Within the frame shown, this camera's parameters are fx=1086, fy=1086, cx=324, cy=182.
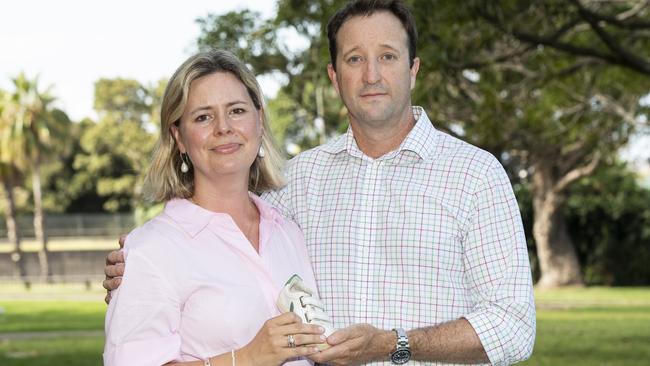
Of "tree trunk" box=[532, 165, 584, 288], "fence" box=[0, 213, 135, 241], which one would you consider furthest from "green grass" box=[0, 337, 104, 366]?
"fence" box=[0, 213, 135, 241]

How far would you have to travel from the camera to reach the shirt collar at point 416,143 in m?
3.89

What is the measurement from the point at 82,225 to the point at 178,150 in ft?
185

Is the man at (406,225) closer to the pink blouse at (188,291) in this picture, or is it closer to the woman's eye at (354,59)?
the woman's eye at (354,59)

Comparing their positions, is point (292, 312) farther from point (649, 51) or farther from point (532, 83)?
point (649, 51)

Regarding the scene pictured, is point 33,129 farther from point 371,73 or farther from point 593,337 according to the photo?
point 371,73

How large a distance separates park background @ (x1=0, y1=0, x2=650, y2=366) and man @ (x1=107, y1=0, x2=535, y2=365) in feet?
23.8

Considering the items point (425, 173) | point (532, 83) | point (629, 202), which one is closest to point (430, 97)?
point (532, 83)

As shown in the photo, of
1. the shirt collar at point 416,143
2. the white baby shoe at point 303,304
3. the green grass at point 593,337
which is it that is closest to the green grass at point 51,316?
the green grass at point 593,337

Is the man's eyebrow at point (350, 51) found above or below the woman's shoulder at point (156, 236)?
above

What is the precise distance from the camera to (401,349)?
139 inches

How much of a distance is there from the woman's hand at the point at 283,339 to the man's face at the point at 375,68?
103 cm

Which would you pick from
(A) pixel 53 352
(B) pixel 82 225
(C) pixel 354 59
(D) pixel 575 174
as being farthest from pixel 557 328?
(B) pixel 82 225

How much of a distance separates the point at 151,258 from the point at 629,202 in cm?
3489

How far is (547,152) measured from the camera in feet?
115
